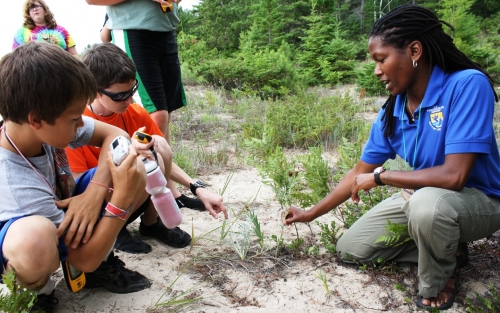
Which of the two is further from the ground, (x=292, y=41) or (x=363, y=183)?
(x=363, y=183)

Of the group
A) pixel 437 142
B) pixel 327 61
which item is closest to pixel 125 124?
pixel 437 142

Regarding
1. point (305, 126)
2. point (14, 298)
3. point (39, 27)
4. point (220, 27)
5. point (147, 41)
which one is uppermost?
point (147, 41)

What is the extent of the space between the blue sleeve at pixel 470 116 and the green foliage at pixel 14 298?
1.95m

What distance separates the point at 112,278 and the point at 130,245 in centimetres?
46

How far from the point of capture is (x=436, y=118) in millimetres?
2154

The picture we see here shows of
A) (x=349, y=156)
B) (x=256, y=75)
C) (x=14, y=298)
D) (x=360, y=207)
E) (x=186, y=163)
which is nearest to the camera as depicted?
(x=14, y=298)

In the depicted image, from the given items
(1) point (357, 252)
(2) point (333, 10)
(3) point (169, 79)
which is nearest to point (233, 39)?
(2) point (333, 10)

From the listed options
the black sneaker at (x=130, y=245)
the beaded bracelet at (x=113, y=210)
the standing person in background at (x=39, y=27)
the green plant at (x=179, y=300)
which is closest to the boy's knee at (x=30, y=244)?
the beaded bracelet at (x=113, y=210)

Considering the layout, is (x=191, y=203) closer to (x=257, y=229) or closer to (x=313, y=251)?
(x=257, y=229)

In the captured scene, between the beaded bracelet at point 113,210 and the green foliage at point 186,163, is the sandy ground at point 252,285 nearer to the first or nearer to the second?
the beaded bracelet at point 113,210

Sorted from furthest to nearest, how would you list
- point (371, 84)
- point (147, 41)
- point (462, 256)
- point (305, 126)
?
point (371, 84), point (305, 126), point (147, 41), point (462, 256)

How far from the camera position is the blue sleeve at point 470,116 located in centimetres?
198

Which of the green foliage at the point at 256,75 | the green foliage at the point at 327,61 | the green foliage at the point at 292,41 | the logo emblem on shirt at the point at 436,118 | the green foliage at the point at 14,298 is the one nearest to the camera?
the green foliage at the point at 14,298

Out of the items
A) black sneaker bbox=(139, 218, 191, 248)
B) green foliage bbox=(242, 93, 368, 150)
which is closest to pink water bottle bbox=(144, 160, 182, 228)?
black sneaker bbox=(139, 218, 191, 248)
